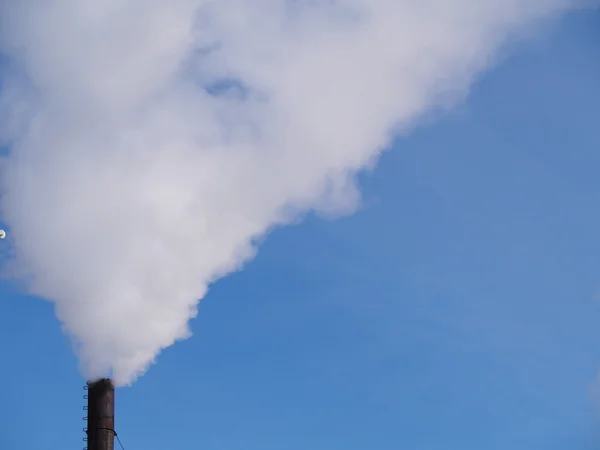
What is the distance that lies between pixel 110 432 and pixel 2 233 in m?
9.48

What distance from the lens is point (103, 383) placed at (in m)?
30.8

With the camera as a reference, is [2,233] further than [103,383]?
No

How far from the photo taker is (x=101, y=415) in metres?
30.0

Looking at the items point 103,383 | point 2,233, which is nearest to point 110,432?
point 103,383

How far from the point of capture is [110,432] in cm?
2994

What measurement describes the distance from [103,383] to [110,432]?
78.7 inches

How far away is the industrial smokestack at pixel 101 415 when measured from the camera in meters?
29.6

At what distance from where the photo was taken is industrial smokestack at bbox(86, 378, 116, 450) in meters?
29.6

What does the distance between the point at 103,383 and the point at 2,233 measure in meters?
8.44

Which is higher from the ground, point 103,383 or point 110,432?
point 103,383

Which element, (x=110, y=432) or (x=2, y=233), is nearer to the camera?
(x=2, y=233)

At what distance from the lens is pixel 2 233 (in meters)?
25.3

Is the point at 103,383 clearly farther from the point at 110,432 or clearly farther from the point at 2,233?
the point at 2,233
